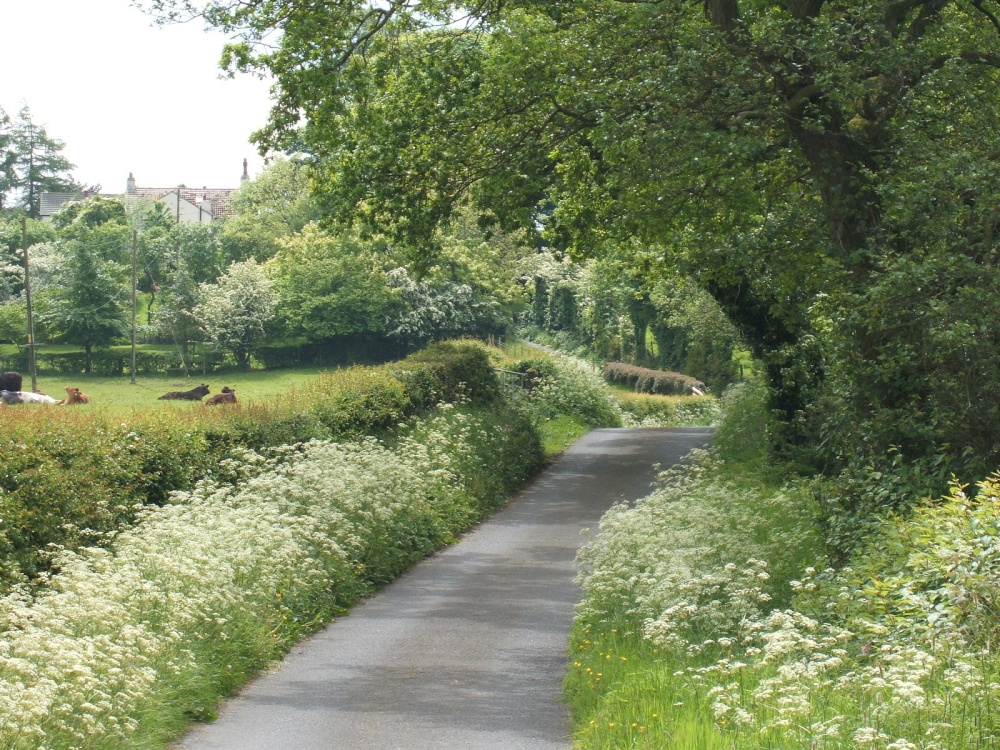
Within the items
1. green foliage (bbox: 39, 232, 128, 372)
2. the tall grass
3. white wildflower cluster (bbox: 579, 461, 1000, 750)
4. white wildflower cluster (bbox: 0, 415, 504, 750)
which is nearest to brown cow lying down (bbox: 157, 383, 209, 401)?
green foliage (bbox: 39, 232, 128, 372)

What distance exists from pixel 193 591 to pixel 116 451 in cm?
329

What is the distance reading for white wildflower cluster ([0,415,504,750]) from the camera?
7250 millimetres

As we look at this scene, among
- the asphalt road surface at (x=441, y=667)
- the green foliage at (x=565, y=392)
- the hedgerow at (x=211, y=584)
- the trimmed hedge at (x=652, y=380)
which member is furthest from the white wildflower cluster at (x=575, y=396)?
the asphalt road surface at (x=441, y=667)

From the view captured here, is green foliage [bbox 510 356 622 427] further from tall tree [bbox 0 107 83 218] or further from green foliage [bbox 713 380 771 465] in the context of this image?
tall tree [bbox 0 107 83 218]

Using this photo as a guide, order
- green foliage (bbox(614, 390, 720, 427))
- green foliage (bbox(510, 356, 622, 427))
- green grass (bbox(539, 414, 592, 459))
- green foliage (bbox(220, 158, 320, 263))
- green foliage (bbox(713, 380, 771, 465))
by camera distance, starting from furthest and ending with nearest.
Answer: green foliage (bbox(220, 158, 320, 263)) < green foliage (bbox(614, 390, 720, 427)) < green foliage (bbox(510, 356, 622, 427)) < green grass (bbox(539, 414, 592, 459)) < green foliage (bbox(713, 380, 771, 465))

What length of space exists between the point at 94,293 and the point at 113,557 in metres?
60.2

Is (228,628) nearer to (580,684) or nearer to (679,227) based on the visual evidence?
(580,684)

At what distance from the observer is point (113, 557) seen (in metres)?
11.1

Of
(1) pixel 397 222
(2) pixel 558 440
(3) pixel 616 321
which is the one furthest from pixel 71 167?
(1) pixel 397 222

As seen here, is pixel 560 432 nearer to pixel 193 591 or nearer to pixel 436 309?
pixel 193 591

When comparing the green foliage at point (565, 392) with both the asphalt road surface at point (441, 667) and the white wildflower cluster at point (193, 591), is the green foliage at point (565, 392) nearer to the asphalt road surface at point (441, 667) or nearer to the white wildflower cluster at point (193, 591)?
the asphalt road surface at point (441, 667)

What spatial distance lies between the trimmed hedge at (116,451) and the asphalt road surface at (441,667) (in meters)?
2.57

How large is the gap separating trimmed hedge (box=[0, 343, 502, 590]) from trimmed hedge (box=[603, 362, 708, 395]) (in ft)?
106

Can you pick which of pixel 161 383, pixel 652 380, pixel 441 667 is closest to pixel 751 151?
pixel 441 667
